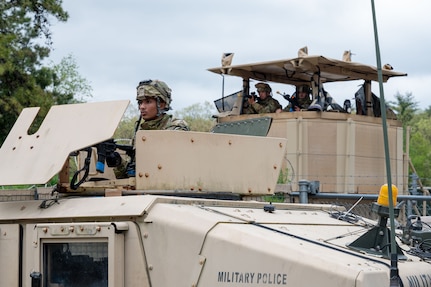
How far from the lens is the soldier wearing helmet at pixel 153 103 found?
25.4ft

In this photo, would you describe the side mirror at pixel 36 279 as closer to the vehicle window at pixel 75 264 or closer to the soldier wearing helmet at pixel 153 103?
the vehicle window at pixel 75 264

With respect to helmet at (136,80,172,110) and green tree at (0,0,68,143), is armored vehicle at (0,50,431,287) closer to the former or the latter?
helmet at (136,80,172,110)

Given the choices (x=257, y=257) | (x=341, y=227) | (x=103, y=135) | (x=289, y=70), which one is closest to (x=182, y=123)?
(x=103, y=135)

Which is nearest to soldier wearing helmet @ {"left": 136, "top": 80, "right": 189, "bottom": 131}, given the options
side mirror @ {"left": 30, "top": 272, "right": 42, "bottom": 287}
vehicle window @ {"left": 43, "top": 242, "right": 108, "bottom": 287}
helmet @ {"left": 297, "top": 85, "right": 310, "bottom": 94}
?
vehicle window @ {"left": 43, "top": 242, "right": 108, "bottom": 287}

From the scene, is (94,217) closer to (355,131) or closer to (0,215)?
(0,215)

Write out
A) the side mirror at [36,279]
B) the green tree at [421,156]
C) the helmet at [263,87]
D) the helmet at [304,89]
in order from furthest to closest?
the green tree at [421,156] < the helmet at [304,89] < the helmet at [263,87] < the side mirror at [36,279]

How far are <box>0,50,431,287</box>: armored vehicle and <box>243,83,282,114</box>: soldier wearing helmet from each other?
29.5ft

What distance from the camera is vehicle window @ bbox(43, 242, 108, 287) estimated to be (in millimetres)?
6121

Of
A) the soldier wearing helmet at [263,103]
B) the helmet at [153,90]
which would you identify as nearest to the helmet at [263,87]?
the soldier wearing helmet at [263,103]

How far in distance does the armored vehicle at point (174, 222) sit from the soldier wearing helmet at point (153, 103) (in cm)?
36

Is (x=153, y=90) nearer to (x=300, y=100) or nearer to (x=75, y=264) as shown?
(x=75, y=264)

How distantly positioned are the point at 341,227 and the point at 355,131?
1056 cm

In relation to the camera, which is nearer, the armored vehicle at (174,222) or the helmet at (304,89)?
the armored vehicle at (174,222)

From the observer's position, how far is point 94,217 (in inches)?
247
